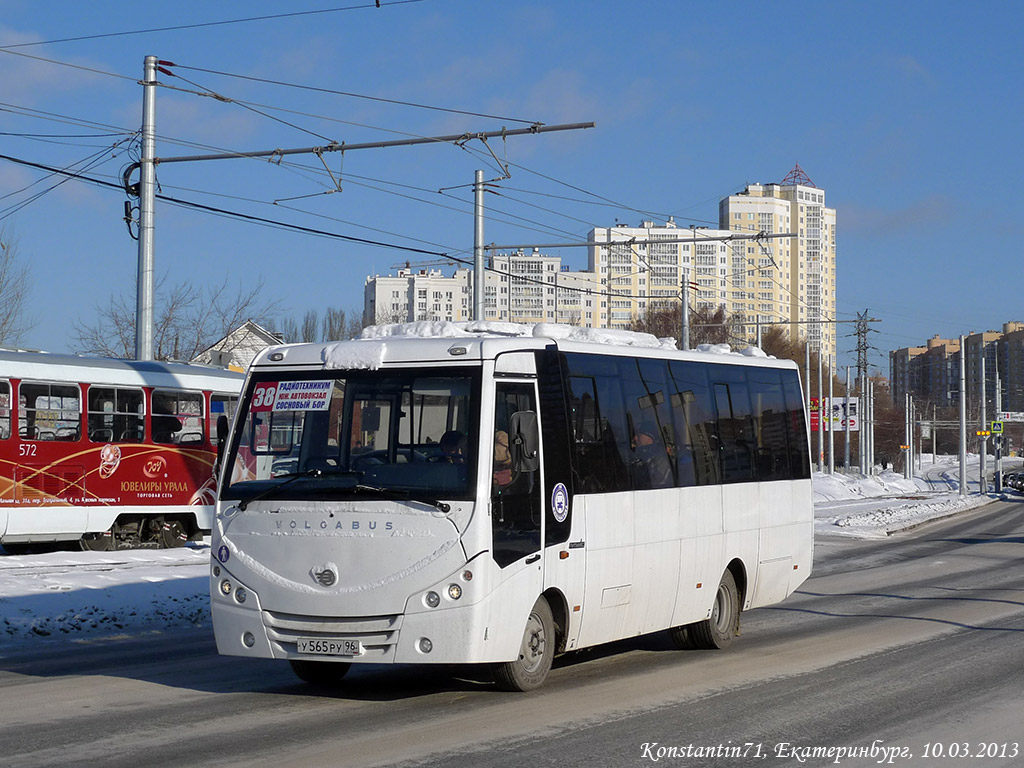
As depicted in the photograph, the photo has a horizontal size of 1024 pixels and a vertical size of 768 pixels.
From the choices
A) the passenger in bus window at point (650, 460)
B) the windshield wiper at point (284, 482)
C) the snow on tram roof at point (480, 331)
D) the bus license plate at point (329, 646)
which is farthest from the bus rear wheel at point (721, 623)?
the windshield wiper at point (284, 482)

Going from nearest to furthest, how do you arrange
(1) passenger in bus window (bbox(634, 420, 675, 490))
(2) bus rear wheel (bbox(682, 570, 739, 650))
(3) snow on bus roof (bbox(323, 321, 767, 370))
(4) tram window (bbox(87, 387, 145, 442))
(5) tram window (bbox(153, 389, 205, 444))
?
(3) snow on bus roof (bbox(323, 321, 767, 370)), (1) passenger in bus window (bbox(634, 420, 675, 490)), (2) bus rear wheel (bbox(682, 570, 739, 650)), (4) tram window (bbox(87, 387, 145, 442)), (5) tram window (bbox(153, 389, 205, 444))

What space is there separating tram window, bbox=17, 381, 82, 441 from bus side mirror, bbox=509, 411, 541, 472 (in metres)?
14.2

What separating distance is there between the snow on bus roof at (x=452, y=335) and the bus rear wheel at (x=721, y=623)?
243cm

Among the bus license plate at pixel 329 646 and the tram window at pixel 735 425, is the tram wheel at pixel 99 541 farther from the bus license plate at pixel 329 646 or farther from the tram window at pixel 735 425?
the bus license plate at pixel 329 646

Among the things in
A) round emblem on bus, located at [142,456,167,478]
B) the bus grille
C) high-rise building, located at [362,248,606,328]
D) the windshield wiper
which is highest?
high-rise building, located at [362,248,606,328]

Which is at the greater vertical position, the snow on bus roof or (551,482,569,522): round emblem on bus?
the snow on bus roof

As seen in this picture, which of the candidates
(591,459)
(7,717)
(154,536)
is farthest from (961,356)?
(7,717)

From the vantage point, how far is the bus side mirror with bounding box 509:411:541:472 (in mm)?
9633

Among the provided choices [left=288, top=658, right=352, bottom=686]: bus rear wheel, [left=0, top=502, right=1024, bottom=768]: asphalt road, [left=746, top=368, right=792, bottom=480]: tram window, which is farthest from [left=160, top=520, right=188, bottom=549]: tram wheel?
[left=288, top=658, right=352, bottom=686]: bus rear wheel

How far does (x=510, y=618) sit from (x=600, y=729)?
1.28m

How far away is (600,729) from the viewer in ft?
27.3

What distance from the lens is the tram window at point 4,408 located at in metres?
21.2

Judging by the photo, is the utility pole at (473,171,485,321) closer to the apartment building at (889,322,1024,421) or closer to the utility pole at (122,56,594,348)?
the utility pole at (122,56,594,348)

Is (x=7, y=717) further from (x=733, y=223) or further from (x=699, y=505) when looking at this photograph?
(x=733, y=223)
